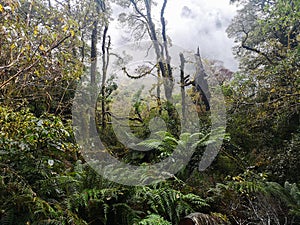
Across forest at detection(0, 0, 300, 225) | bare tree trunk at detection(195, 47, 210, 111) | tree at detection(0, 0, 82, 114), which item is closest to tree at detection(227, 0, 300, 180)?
forest at detection(0, 0, 300, 225)

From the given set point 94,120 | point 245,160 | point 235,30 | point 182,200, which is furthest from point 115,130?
point 235,30

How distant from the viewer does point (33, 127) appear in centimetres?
200

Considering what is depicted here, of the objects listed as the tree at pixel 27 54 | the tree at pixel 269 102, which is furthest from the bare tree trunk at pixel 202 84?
the tree at pixel 27 54

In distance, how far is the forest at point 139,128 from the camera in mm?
2152

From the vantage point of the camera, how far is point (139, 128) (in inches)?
219

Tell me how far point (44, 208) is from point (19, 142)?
544 mm

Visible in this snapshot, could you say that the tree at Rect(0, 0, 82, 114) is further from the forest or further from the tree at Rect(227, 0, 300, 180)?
the tree at Rect(227, 0, 300, 180)

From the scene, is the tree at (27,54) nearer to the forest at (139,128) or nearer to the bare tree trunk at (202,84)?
the forest at (139,128)

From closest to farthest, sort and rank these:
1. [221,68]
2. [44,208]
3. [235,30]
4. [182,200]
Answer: [44,208] → [182,200] → [235,30] → [221,68]

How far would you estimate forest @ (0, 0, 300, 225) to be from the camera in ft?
7.06

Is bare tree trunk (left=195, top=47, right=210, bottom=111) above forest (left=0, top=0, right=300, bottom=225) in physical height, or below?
above

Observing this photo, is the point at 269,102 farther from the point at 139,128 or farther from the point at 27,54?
the point at 27,54

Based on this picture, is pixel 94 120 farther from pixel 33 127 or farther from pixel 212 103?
pixel 33 127

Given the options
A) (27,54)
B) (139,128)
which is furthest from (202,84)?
(27,54)
